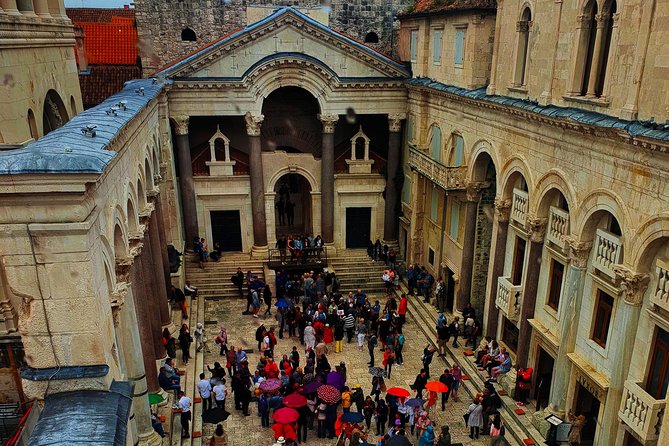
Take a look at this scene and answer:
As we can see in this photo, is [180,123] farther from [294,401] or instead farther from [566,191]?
[566,191]

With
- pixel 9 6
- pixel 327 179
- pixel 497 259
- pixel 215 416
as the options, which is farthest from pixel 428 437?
pixel 327 179

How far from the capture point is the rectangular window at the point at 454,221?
24406 mm

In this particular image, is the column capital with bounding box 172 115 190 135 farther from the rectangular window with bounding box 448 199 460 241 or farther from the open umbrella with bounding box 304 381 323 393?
the open umbrella with bounding box 304 381 323 393

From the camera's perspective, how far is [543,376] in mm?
18375

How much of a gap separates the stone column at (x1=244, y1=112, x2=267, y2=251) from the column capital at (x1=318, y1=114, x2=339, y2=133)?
319 centimetres

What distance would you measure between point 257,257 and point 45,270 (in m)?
20.6

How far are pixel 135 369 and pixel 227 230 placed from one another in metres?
16.7

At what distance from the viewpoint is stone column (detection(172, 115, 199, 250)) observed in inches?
1105

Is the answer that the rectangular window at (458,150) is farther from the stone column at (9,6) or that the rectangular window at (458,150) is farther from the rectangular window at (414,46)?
the stone column at (9,6)

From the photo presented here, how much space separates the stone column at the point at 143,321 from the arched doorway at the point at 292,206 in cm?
1842

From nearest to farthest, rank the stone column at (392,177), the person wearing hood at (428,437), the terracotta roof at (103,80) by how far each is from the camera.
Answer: the person wearing hood at (428,437) → the terracotta roof at (103,80) → the stone column at (392,177)

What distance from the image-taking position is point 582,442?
54.7 ft

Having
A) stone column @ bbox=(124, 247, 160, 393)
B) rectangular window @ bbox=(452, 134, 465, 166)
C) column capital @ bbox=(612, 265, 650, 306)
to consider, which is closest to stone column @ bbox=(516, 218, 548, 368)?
column capital @ bbox=(612, 265, 650, 306)

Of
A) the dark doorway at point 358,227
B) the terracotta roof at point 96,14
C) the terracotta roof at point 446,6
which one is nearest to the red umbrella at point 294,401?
the terracotta roof at point 446,6
